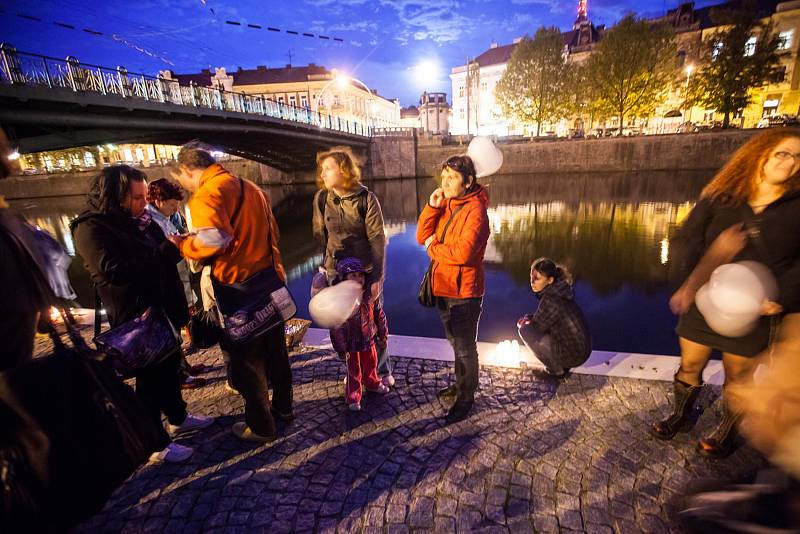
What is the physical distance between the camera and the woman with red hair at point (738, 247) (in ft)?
7.20

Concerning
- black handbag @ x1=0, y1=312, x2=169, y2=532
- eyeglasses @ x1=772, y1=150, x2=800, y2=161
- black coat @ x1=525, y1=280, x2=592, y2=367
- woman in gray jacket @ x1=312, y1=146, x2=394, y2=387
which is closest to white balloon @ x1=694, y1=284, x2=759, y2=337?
eyeglasses @ x1=772, y1=150, x2=800, y2=161

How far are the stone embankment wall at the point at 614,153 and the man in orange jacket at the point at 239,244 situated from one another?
29.1 m

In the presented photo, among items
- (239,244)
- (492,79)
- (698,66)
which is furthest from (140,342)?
(492,79)

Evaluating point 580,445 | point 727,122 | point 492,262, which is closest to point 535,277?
point 580,445

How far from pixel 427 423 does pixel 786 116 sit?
154ft

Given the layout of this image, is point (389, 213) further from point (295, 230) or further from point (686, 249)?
point (686, 249)

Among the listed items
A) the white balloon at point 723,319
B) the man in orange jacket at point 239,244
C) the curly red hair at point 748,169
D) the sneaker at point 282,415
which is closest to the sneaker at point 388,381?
the sneaker at point 282,415

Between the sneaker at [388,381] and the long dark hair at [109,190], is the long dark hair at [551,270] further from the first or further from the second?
the long dark hair at [109,190]

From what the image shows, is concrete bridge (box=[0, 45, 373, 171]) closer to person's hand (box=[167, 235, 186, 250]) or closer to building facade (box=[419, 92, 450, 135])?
person's hand (box=[167, 235, 186, 250])

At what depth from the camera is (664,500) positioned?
7.44ft

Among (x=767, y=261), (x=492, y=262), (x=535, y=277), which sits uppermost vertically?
(x=767, y=261)

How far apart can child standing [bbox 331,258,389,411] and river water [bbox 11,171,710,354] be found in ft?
4.79

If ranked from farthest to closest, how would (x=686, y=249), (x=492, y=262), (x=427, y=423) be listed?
(x=492, y=262), (x=427, y=423), (x=686, y=249)

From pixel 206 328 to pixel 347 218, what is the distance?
1.36 meters
